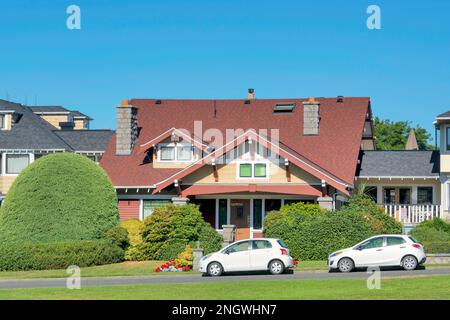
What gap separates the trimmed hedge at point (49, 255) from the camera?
136ft

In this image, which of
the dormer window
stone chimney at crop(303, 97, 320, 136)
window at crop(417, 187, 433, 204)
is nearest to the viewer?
the dormer window

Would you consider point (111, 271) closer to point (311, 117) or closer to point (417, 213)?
point (311, 117)

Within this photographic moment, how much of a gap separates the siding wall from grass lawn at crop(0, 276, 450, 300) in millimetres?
18566

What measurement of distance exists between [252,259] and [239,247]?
2.37 feet

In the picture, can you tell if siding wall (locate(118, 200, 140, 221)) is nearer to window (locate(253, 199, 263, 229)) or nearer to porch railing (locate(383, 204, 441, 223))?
window (locate(253, 199, 263, 229))

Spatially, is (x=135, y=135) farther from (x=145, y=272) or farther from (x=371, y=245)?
(x=371, y=245)

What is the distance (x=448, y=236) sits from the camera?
43438 millimetres

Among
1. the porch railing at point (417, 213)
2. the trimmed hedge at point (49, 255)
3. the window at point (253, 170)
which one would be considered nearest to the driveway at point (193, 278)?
the trimmed hedge at point (49, 255)

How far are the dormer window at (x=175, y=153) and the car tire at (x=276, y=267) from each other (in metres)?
16.4

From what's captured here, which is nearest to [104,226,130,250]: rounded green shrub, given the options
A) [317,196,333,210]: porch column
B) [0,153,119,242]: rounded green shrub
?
[0,153,119,242]: rounded green shrub

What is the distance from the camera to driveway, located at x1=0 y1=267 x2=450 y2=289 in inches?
1308

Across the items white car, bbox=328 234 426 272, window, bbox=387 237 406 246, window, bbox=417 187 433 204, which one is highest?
window, bbox=417 187 433 204
